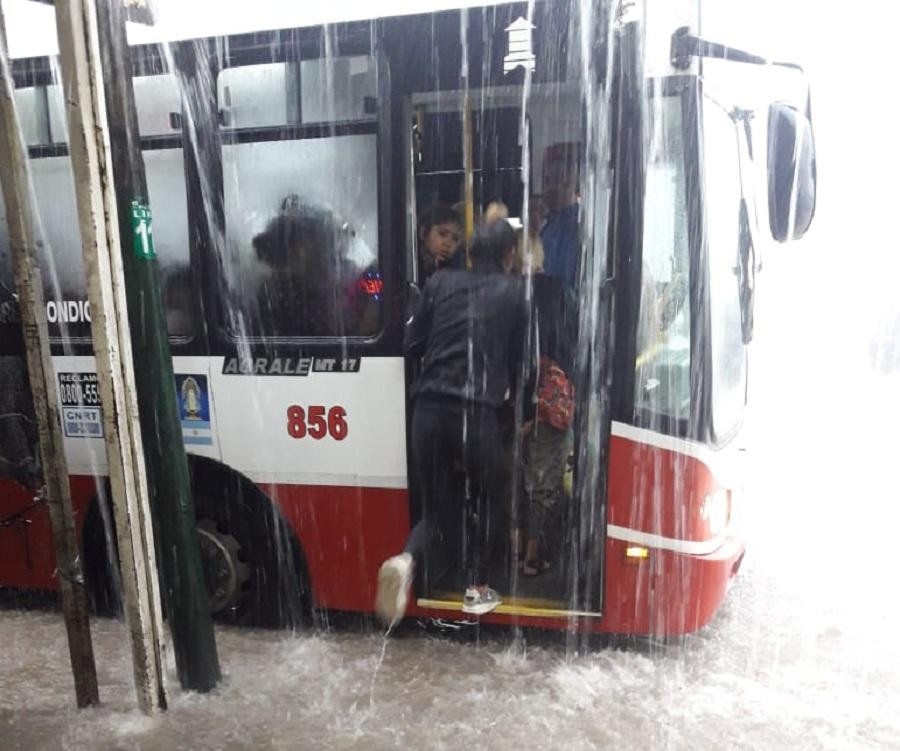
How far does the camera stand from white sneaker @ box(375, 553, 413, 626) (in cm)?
399

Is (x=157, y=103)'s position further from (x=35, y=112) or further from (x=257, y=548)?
(x=257, y=548)

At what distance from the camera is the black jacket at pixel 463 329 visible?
161 inches

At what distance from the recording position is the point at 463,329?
4105mm

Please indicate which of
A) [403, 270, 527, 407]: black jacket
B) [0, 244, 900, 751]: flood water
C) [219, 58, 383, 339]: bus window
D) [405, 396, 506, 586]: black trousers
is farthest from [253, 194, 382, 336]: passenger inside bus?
[0, 244, 900, 751]: flood water

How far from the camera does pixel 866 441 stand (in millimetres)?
10617

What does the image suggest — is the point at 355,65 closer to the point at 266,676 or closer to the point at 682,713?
the point at 266,676

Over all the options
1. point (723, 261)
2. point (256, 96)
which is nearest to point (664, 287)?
point (723, 261)

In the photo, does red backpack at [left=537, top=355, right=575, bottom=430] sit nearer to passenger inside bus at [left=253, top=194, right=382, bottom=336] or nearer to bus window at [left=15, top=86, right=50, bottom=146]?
passenger inside bus at [left=253, top=194, right=382, bottom=336]

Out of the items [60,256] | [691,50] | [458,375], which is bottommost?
[458,375]

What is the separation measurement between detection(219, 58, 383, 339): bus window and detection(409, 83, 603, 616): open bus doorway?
279mm

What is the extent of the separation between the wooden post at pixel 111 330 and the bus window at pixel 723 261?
255 cm

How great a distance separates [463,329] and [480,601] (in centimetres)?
133

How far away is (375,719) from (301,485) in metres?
1.19

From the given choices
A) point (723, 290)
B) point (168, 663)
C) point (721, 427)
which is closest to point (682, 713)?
point (721, 427)
